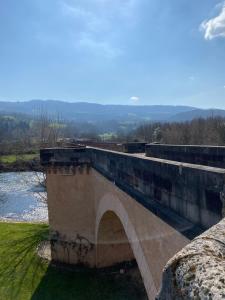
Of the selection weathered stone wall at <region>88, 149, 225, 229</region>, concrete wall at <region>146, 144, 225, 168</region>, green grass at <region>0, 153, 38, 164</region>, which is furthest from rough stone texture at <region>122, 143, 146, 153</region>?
green grass at <region>0, 153, 38, 164</region>

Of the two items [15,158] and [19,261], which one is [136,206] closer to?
[19,261]

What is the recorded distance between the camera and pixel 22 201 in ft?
94.4

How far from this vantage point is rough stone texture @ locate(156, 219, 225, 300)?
1.21 metres

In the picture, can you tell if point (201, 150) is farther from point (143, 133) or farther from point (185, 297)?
point (143, 133)

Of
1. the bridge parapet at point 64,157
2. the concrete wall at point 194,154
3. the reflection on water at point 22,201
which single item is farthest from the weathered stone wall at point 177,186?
the reflection on water at point 22,201

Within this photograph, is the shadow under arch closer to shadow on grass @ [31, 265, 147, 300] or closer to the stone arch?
the stone arch

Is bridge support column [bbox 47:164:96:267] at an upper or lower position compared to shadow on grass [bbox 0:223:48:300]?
upper

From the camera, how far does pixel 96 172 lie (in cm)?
1147

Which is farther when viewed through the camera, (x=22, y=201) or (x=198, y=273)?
(x=22, y=201)

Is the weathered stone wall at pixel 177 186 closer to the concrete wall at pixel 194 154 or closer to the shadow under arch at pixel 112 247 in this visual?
the concrete wall at pixel 194 154

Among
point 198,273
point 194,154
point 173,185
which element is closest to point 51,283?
point 194,154

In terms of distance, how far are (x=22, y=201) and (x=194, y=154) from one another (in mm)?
22043

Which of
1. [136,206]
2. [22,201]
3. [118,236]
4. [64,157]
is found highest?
[64,157]

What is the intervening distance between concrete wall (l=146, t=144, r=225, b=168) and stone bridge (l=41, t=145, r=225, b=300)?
0.03 metres
